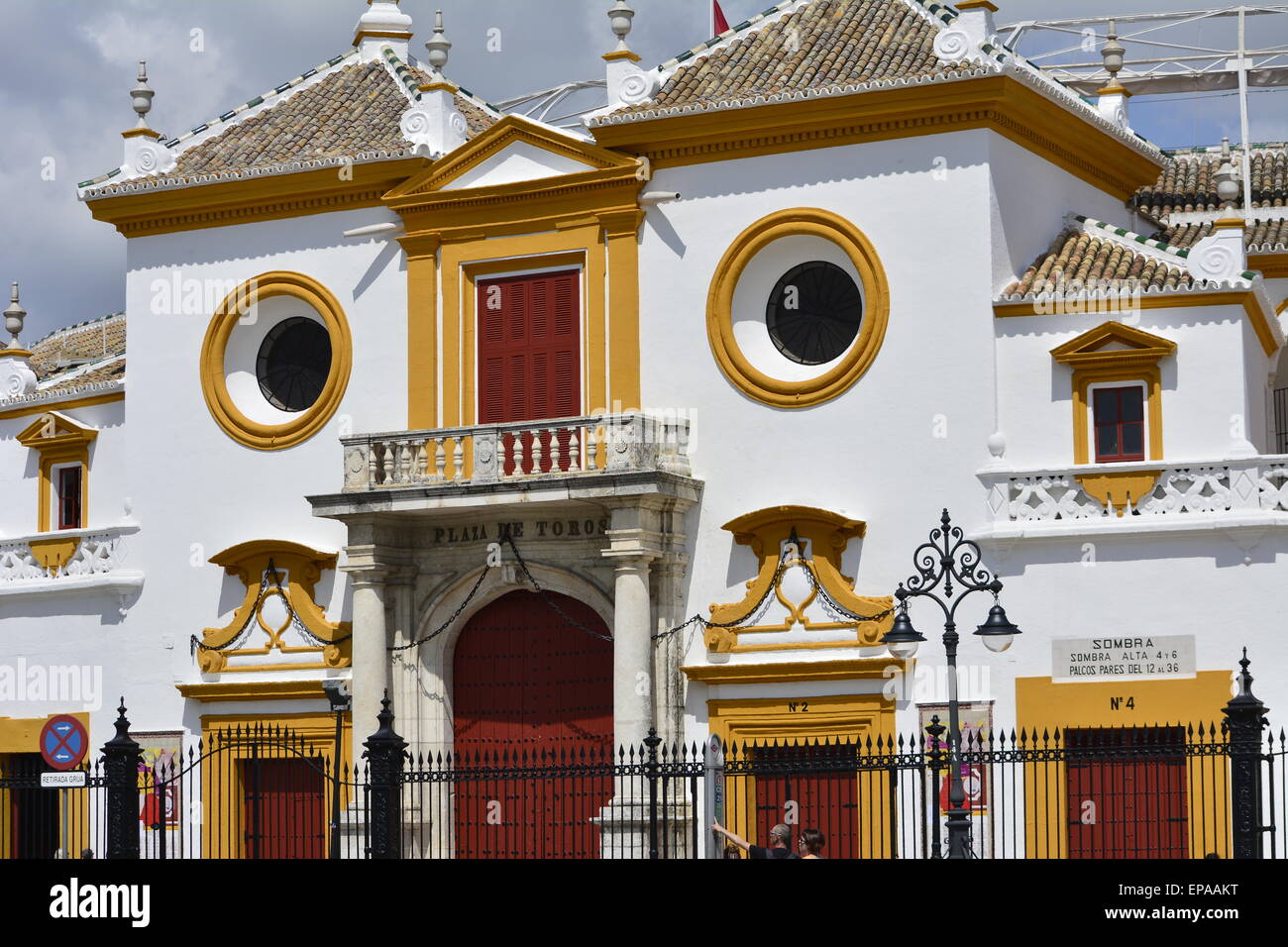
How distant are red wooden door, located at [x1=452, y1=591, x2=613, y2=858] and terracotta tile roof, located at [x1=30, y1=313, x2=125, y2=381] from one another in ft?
32.7

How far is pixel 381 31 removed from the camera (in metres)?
32.6

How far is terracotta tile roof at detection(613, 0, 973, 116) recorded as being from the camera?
27.5 metres

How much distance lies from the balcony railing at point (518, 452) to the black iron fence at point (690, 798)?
3456 mm

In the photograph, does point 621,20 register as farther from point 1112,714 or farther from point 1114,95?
point 1112,714

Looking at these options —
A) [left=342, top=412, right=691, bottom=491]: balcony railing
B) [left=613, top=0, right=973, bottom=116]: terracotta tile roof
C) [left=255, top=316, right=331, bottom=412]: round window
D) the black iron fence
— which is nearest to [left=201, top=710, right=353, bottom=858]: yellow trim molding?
the black iron fence

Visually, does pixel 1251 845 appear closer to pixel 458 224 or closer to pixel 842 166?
pixel 842 166

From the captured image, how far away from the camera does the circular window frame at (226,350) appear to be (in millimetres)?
30078

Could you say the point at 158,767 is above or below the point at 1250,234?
below

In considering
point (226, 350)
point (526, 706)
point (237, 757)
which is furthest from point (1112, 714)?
point (226, 350)

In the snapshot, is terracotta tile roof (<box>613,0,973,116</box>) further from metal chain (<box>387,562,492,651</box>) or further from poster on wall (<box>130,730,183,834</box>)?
poster on wall (<box>130,730,183,834</box>)

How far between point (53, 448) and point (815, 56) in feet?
42.2

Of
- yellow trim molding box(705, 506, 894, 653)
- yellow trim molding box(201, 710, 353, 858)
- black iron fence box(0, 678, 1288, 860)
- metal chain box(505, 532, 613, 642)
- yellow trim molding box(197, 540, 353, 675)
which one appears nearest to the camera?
black iron fence box(0, 678, 1288, 860)
